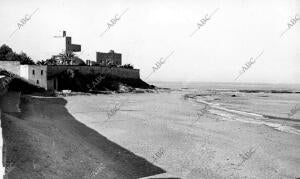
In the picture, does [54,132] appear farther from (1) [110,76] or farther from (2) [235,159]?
(1) [110,76]

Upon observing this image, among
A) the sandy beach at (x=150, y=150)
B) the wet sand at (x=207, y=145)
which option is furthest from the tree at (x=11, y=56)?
the sandy beach at (x=150, y=150)

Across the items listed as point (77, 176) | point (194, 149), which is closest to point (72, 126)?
point (194, 149)

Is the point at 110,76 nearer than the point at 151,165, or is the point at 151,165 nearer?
the point at 151,165

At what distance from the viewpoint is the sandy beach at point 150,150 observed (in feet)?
36.1

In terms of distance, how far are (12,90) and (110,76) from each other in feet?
84.0

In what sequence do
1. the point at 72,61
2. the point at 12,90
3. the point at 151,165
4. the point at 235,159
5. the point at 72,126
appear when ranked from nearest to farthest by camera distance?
1. the point at 151,165
2. the point at 235,159
3. the point at 72,126
4. the point at 12,90
5. the point at 72,61

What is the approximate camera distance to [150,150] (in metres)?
14.2

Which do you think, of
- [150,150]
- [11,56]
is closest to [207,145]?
[150,150]

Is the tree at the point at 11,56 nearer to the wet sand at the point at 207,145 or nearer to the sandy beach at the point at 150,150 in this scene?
the wet sand at the point at 207,145

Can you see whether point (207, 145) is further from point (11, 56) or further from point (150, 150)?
point (11, 56)

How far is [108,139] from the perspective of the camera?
1606 cm

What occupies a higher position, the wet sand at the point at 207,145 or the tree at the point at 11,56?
the tree at the point at 11,56

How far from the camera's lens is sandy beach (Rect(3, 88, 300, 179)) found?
11008 millimetres

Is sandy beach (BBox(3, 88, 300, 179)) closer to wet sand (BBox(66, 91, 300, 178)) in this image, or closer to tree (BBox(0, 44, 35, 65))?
wet sand (BBox(66, 91, 300, 178))
